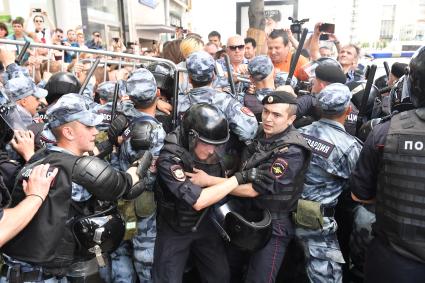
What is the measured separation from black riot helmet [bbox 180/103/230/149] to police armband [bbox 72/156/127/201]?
23.5 inches

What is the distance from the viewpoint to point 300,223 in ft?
8.99

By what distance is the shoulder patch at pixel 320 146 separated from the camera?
2711mm

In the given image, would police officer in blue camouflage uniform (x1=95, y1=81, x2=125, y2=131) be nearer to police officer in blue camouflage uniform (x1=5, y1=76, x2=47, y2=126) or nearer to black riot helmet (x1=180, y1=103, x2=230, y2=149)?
police officer in blue camouflage uniform (x1=5, y1=76, x2=47, y2=126)

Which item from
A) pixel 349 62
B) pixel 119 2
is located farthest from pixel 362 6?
pixel 349 62

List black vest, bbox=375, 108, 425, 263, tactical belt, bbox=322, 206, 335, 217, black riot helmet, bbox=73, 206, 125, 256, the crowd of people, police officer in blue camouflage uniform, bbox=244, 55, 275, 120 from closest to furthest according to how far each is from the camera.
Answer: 1. black vest, bbox=375, 108, 425, 263
2. the crowd of people
3. black riot helmet, bbox=73, 206, 125, 256
4. tactical belt, bbox=322, 206, 335, 217
5. police officer in blue camouflage uniform, bbox=244, 55, 275, 120

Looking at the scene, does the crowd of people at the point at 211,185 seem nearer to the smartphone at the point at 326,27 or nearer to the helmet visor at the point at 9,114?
the helmet visor at the point at 9,114

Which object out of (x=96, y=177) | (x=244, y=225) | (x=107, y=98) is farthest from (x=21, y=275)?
(x=107, y=98)

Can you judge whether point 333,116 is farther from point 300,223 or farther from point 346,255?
point 346,255

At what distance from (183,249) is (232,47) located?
3.75 m

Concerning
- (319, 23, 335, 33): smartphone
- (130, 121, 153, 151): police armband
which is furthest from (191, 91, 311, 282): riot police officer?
(319, 23, 335, 33): smartphone

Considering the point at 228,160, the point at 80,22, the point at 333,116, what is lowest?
the point at 228,160

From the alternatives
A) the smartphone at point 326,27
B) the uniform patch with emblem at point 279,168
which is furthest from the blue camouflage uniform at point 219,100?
the smartphone at point 326,27

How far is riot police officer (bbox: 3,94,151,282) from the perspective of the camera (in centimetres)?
196

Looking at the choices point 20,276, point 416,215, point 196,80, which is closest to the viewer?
point 416,215
